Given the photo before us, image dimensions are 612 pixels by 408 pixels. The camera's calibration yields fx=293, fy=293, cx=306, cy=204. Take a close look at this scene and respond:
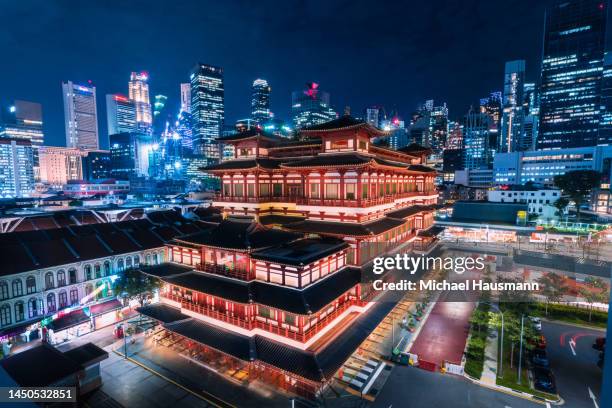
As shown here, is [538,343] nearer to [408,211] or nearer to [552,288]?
[552,288]

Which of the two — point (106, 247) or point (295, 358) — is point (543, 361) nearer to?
point (295, 358)

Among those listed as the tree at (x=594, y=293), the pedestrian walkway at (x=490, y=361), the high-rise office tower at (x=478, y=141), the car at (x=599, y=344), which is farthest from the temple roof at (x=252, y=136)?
the high-rise office tower at (x=478, y=141)

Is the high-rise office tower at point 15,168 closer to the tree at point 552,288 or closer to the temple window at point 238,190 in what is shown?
the temple window at point 238,190

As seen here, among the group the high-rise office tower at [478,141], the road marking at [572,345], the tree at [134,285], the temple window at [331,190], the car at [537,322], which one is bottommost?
the road marking at [572,345]

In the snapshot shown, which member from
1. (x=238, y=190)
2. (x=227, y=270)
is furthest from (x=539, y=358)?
(x=238, y=190)

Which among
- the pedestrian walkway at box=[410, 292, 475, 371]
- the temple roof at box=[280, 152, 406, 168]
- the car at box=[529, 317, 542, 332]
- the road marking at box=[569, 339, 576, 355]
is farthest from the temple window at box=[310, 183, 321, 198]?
the road marking at box=[569, 339, 576, 355]

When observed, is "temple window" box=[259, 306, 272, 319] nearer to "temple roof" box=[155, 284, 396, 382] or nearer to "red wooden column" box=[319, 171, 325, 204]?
"temple roof" box=[155, 284, 396, 382]

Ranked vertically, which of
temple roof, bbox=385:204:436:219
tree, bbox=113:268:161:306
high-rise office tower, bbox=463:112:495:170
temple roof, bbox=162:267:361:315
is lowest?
tree, bbox=113:268:161:306
